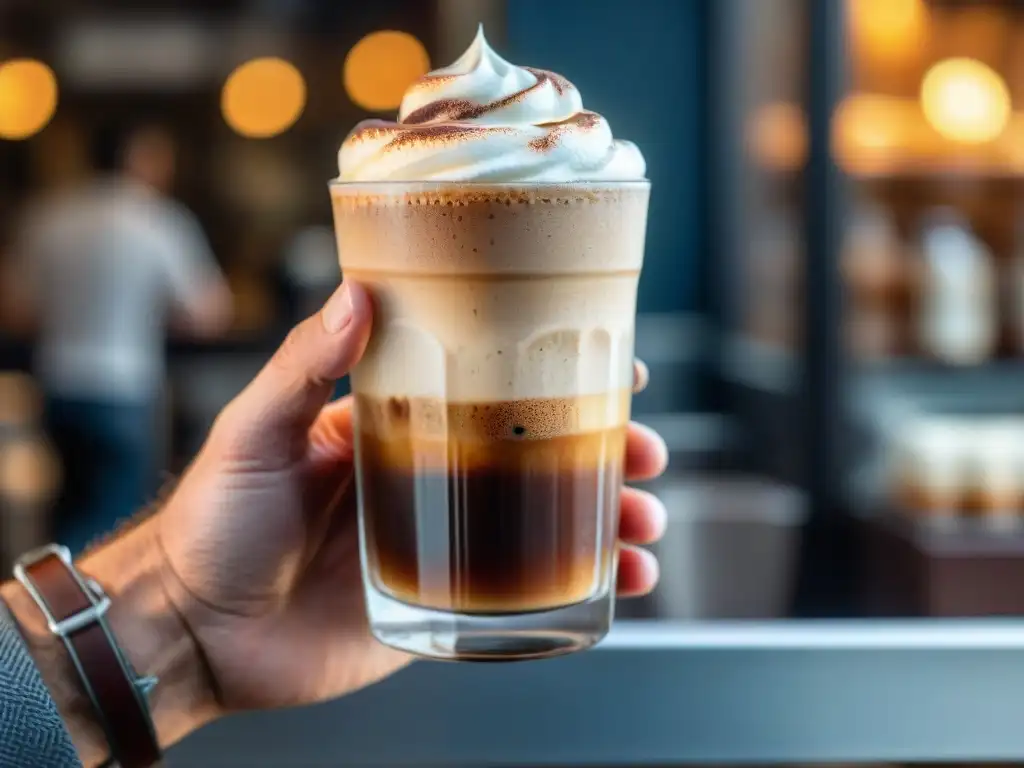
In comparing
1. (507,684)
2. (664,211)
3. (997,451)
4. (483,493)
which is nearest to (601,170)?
(483,493)

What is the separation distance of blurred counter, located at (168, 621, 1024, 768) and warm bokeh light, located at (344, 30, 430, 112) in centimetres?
619

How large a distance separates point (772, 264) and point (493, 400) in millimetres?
4462

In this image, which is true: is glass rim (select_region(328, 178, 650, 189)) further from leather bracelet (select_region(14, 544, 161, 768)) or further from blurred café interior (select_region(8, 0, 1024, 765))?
blurred café interior (select_region(8, 0, 1024, 765))

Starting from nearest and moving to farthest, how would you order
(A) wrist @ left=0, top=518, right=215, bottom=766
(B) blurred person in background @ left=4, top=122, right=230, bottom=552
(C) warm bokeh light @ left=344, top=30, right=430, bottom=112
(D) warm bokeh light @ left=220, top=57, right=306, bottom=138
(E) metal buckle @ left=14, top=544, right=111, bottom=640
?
(E) metal buckle @ left=14, top=544, right=111, bottom=640 < (A) wrist @ left=0, top=518, right=215, bottom=766 < (B) blurred person in background @ left=4, top=122, right=230, bottom=552 < (C) warm bokeh light @ left=344, top=30, right=430, bottom=112 < (D) warm bokeh light @ left=220, top=57, right=306, bottom=138

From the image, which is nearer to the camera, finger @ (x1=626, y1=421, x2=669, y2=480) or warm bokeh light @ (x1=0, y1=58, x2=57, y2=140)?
finger @ (x1=626, y1=421, x2=669, y2=480)

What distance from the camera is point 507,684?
1306mm

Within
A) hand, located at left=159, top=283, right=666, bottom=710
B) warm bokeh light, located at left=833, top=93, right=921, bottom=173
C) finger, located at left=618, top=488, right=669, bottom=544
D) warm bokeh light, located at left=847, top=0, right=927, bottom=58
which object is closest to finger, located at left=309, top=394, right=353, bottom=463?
hand, located at left=159, top=283, right=666, bottom=710

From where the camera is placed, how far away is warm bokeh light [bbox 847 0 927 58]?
4.41 meters

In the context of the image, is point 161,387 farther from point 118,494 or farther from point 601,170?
point 601,170

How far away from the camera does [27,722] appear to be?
2.94 ft

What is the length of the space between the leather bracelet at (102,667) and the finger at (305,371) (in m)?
0.21

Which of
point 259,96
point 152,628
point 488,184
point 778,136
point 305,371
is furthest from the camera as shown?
point 259,96

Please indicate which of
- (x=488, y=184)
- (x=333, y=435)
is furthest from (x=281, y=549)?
(x=488, y=184)

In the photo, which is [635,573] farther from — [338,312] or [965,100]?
[965,100]
